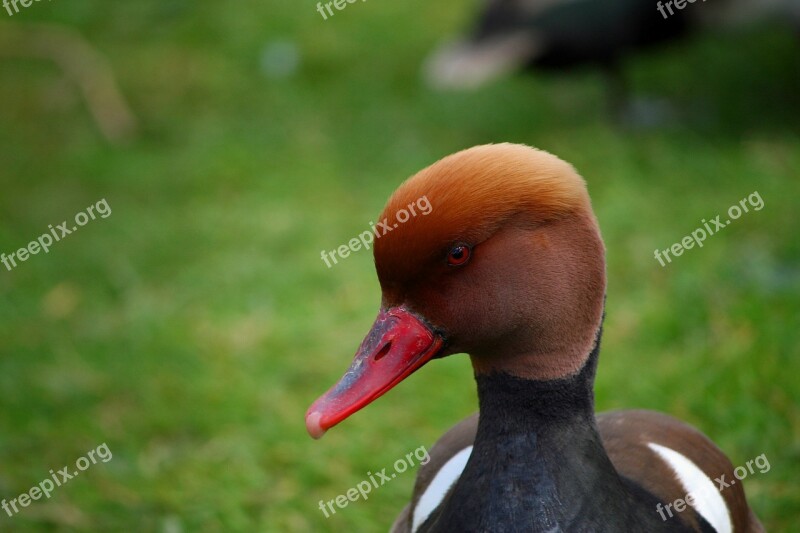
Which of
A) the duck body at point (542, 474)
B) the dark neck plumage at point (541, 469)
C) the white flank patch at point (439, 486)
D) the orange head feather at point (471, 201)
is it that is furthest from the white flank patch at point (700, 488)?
the orange head feather at point (471, 201)

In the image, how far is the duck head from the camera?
5.61 ft

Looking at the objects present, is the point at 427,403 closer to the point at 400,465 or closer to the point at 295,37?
the point at 400,465

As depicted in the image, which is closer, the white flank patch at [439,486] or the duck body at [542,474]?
the duck body at [542,474]

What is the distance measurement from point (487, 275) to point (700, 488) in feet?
2.58

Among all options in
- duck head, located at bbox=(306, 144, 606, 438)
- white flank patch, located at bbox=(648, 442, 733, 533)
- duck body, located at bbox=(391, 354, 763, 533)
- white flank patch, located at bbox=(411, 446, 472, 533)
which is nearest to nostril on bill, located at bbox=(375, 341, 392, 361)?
duck head, located at bbox=(306, 144, 606, 438)

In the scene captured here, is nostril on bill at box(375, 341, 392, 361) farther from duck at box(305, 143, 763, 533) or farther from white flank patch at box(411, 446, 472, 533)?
white flank patch at box(411, 446, 472, 533)

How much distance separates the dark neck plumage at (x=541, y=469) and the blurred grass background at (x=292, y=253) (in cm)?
116

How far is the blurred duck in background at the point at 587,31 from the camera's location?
5.39 metres

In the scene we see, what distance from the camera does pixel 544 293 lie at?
1.78m

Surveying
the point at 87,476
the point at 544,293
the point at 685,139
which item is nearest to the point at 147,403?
the point at 87,476

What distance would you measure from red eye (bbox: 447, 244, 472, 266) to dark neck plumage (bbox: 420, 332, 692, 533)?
27 cm

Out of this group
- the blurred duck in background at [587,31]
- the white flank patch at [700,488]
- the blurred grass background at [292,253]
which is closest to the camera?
the white flank patch at [700,488]

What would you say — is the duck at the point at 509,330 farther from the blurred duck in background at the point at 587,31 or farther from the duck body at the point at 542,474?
the blurred duck in background at the point at 587,31

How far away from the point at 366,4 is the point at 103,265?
157 inches
